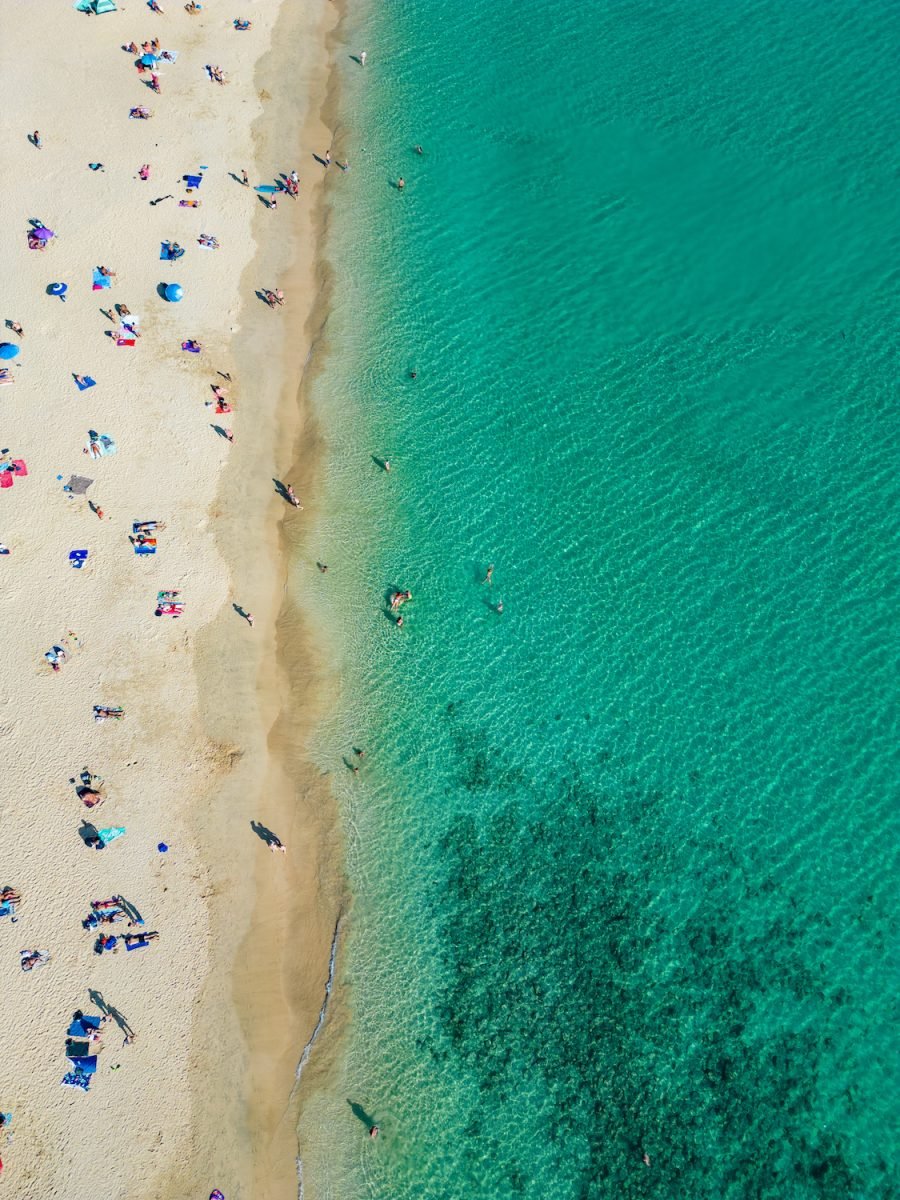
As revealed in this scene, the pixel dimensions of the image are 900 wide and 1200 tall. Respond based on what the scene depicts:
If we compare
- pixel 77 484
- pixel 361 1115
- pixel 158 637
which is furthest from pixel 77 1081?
pixel 77 484

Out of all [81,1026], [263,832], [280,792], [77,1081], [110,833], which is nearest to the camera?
[77,1081]

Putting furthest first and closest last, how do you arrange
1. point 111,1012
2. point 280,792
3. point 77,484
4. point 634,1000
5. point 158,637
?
point 77,484 < point 158,637 < point 280,792 < point 634,1000 < point 111,1012

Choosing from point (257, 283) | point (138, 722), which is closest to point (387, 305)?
point (257, 283)

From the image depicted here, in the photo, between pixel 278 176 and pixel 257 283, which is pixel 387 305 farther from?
pixel 278 176

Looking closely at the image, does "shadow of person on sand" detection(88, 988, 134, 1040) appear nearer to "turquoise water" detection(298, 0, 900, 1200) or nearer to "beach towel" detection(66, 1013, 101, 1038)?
"beach towel" detection(66, 1013, 101, 1038)

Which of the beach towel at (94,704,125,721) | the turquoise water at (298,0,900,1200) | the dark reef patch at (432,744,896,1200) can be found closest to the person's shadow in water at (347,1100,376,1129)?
the turquoise water at (298,0,900,1200)

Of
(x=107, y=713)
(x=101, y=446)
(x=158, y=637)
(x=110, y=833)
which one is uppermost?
(x=101, y=446)

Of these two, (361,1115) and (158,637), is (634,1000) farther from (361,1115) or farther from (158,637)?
(158,637)
